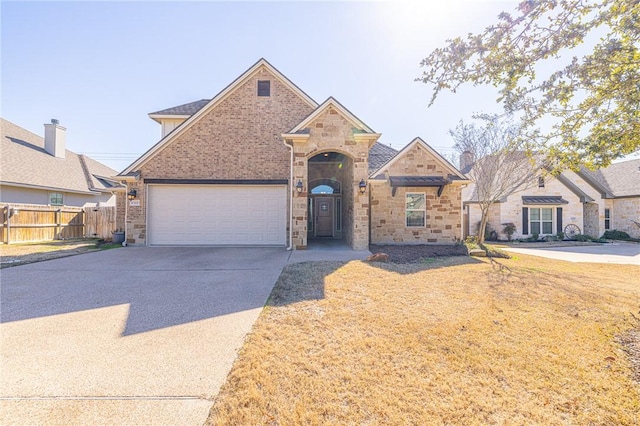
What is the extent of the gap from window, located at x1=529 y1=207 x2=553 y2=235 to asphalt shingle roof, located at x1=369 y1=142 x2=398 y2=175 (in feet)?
37.9

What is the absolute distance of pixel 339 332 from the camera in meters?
3.56

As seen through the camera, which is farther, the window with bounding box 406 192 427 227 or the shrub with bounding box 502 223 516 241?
the shrub with bounding box 502 223 516 241

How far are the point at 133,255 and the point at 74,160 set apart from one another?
17192 millimetres

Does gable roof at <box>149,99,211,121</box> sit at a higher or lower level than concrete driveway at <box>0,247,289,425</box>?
higher

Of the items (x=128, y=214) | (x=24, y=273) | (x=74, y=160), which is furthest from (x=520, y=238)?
(x=74, y=160)

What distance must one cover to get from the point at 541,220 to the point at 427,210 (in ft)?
38.2

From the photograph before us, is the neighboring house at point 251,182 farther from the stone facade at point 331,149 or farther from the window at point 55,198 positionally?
the window at point 55,198

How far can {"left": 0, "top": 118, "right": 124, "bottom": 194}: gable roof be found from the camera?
14.4 meters

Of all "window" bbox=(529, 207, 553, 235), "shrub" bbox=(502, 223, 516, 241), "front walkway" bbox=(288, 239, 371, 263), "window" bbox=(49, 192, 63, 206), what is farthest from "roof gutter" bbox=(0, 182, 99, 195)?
"window" bbox=(529, 207, 553, 235)

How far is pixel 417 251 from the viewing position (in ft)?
33.6

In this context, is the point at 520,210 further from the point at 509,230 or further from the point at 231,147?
the point at 231,147

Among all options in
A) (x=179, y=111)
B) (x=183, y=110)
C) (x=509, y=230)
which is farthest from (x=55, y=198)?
(x=509, y=230)

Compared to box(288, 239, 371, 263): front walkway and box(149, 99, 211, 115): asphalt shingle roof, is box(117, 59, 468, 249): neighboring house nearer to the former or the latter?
box(288, 239, 371, 263): front walkway

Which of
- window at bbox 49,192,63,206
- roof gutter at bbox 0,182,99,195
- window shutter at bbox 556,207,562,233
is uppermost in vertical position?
roof gutter at bbox 0,182,99,195
